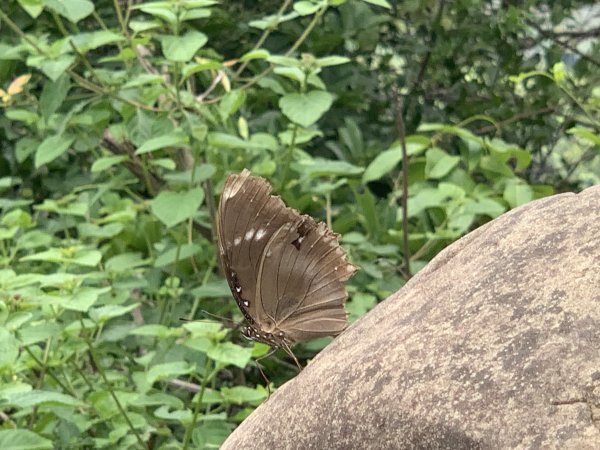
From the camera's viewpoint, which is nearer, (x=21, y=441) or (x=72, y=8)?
(x=21, y=441)

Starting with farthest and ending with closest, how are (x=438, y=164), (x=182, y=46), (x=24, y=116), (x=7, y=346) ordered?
(x=24, y=116)
(x=438, y=164)
(x=182, y=46)
(x=7, y=346)

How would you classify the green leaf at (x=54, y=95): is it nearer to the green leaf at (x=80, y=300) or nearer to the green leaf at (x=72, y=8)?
the green leaf at (x=72, y=8)

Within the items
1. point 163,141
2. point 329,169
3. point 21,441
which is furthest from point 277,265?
point 329,169

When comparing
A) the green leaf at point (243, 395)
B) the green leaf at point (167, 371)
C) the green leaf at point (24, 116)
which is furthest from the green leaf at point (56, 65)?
the green leaf at point (243, 395)

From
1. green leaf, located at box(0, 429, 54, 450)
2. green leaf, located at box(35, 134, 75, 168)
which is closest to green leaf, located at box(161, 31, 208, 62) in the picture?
green leaf, located at box(35, 134, 75, 168)

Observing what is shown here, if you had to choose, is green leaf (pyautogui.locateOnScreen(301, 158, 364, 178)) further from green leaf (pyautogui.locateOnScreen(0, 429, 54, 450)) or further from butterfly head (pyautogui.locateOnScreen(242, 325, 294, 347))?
green leaf (pyautogui.locateOnScreen(0, 429, 54, 450))

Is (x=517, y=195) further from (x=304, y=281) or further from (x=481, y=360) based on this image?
(x=481, y=360)
